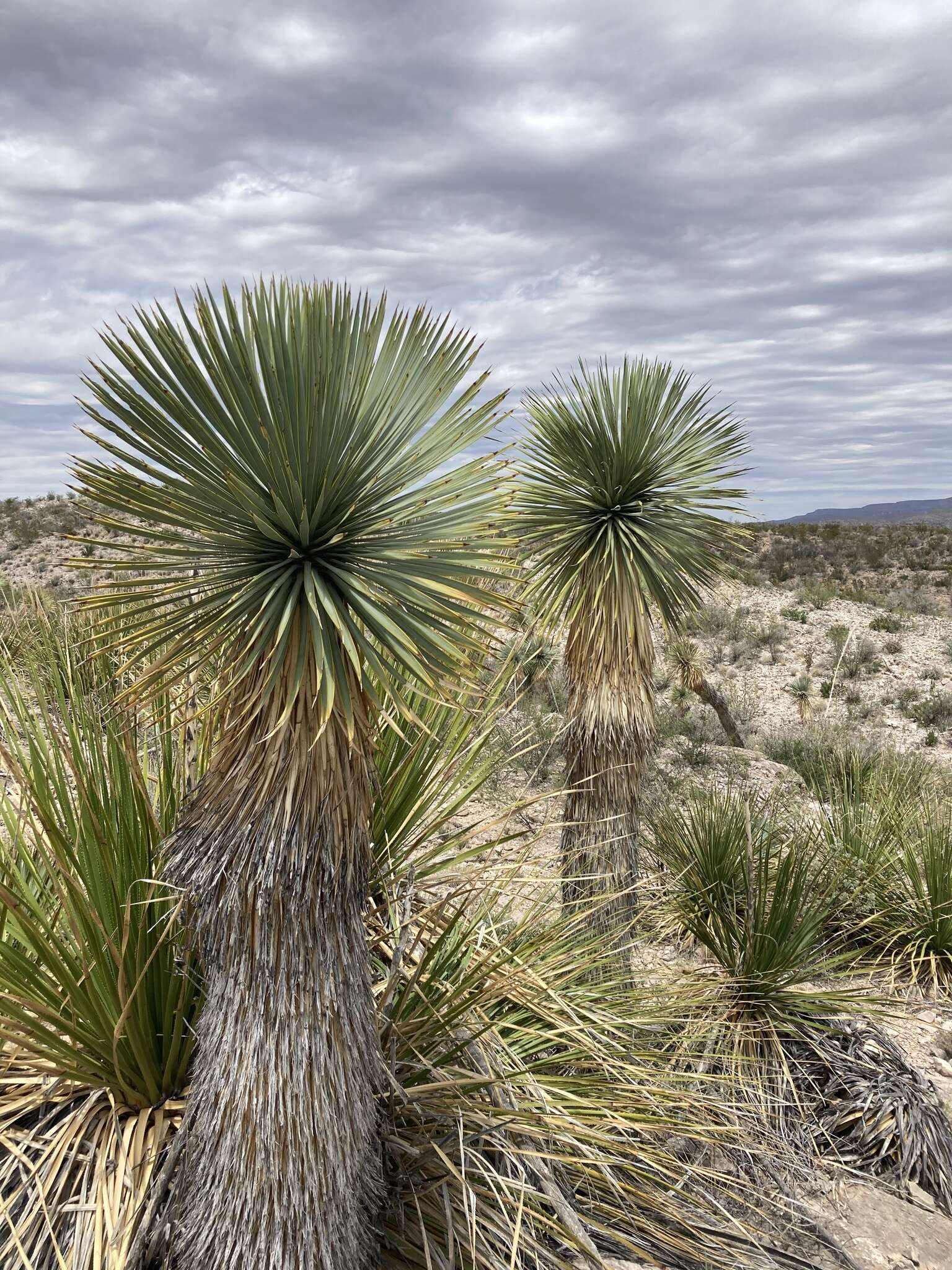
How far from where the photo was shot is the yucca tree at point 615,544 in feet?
19.4

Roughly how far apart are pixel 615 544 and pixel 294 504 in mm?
3997

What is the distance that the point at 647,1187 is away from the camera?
11.0ft

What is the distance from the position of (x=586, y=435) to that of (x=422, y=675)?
4.27m

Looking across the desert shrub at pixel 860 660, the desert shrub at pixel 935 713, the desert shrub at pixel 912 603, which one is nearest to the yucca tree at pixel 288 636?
the desert shrub at pixel 935 713

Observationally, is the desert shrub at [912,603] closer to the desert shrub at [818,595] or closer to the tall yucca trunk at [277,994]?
the desert shrub at [818,595]

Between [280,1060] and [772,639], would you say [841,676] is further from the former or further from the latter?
[280,1060]

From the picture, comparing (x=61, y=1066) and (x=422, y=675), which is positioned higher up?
(x=422, y=675)

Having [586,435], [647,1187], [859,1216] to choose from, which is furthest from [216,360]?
[859,1216]

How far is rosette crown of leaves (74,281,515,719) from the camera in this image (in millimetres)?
2125

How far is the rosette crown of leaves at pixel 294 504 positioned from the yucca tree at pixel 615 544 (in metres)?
3.55

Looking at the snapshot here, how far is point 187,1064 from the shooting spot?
3092mm

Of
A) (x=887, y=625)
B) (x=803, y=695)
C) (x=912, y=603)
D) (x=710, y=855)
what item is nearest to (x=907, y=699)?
(x=803, y=695)

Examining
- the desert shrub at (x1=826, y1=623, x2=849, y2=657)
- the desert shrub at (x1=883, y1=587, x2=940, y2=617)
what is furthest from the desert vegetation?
the desert shrub at (x1=883, y1=587, x2=940, y2=617)

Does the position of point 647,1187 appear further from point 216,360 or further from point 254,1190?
point 216,360
